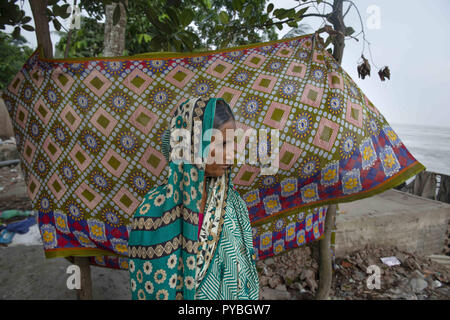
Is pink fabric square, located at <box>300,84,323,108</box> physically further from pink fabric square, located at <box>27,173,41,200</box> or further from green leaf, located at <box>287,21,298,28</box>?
pink fabric square, located at <box>27,173,41,200</box>

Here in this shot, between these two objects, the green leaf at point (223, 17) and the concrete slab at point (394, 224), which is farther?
the concrete slab at point (394, 224)

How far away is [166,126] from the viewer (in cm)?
146

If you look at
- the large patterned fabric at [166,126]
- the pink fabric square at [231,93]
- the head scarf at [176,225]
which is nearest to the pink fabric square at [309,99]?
the large patterned fabric at [166,126]

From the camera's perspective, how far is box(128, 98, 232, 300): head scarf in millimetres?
914

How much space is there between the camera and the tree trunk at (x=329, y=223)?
1.92 metres

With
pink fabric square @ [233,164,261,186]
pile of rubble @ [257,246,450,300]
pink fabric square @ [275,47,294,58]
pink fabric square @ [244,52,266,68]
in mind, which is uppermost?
pink fabric square @ [275,47,294,58]

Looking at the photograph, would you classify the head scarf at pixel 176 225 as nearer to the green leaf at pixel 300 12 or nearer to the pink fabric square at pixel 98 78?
the pink fabric square at pixel 98 78

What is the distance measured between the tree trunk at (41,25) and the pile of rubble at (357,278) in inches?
113

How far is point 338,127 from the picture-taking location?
4.88ft

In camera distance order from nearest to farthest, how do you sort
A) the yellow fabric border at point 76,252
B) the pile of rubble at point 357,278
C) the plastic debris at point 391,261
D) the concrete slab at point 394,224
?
the yellow fabric border at point 76,252 → the pile of rubble at point 357,278 → the plastic debris at point 391,261 → the concrete slab at point 394,224

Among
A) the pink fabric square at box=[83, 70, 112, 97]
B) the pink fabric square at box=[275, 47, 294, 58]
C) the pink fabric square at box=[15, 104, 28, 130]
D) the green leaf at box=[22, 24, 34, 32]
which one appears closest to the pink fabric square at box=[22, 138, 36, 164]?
the pink fabric square at box=[15, 104, 28, 130]

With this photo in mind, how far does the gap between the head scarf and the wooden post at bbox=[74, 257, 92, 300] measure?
112cm

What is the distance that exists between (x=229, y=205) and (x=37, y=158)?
129 cm
